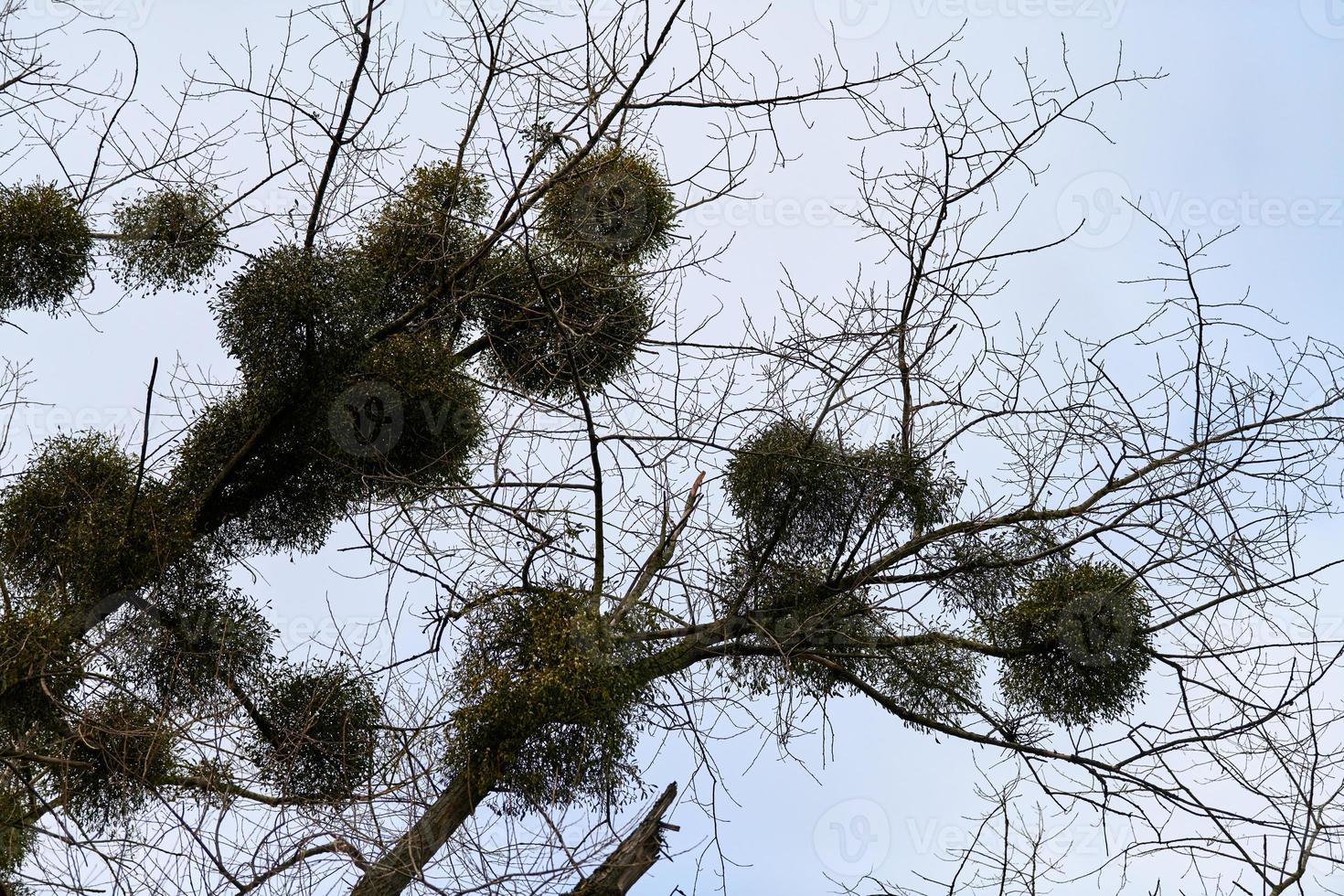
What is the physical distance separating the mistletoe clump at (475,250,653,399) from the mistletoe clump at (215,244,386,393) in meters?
0.68

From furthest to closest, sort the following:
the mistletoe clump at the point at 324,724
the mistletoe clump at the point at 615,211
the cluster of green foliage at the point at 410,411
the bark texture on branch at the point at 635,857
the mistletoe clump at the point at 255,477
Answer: the mistletoe clump at the point at 615,211
the mistletoe clump at the point at 255,477
the cluster of green foliage at the point at 410,411
the mistletoe clump at the point at 324,724
the bark texture on branch at the point at 635,857

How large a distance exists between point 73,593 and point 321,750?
1486 mm

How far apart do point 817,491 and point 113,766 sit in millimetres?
3545

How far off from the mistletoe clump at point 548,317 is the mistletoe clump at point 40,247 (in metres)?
2.13

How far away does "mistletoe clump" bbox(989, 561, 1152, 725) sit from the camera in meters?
5.60

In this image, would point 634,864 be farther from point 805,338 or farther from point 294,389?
point 294,389

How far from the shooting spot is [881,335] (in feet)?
18.0

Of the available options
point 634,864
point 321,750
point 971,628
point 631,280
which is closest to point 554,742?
point 634,864

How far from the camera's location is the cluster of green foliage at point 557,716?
4.78 meters

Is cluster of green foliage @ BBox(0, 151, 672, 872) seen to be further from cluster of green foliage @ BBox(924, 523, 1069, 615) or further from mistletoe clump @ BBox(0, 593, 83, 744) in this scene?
cluster of green foliage @ BBox(924, 523, 1069, 615)

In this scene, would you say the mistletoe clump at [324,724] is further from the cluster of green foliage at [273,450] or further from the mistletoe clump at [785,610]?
the mistletoe clump at [785,610]

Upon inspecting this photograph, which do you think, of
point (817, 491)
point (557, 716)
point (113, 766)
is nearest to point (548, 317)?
point (817, 491)

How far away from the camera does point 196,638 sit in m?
6.46

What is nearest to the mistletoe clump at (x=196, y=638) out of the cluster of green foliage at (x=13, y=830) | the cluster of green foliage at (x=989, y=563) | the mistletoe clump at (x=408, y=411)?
the cluster of green foliage at (x=13, y=830)
